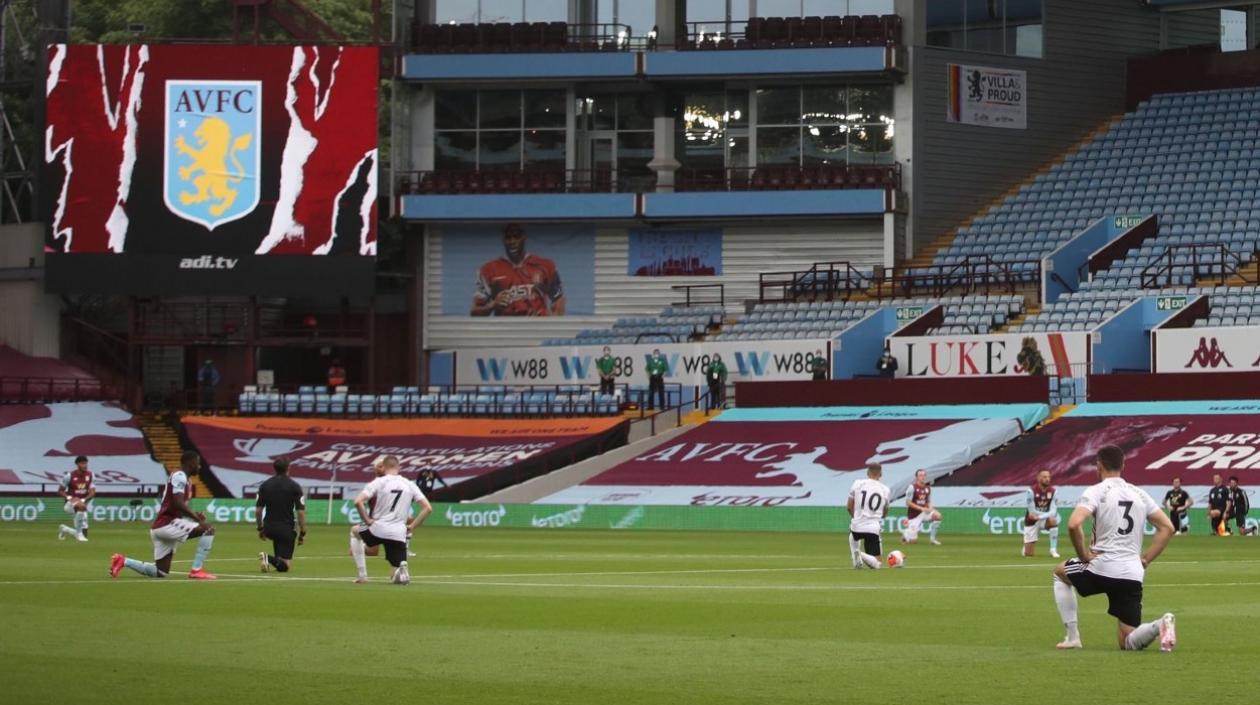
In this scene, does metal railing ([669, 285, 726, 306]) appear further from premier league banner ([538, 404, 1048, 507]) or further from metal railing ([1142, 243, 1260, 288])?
metal railing ([1142, 243, 1260, 288])

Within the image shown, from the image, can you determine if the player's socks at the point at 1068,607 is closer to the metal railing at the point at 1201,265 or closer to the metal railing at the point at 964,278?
the metal railing at the point at 1201,265

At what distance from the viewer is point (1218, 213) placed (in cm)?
6300

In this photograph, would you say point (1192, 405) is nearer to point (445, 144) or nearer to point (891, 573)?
point (891, 573)

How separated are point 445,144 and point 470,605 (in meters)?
51.0

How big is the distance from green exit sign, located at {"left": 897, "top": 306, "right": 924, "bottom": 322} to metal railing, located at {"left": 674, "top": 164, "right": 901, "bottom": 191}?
623 cm

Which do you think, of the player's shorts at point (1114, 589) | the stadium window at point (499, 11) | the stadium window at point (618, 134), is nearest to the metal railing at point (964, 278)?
the stadium window at point (618, 134)

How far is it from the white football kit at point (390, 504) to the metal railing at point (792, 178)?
44111 mm

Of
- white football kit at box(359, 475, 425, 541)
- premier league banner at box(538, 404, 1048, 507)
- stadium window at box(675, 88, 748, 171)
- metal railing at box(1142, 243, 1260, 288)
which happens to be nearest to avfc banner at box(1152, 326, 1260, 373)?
premier league banner at box(538, 404, 1048, 507)

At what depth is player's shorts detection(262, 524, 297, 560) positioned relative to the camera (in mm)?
27562

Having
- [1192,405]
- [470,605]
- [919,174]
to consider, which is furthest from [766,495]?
[470,605]

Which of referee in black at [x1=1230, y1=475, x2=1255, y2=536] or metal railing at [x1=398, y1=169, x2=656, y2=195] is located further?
metal railing at [x1=398, y1=169, x2=656, y2=195]

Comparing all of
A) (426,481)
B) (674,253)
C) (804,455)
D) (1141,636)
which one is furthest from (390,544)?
(674,253)

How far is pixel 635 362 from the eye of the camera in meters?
64.8

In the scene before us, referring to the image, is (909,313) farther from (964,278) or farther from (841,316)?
Result: (964,278)
